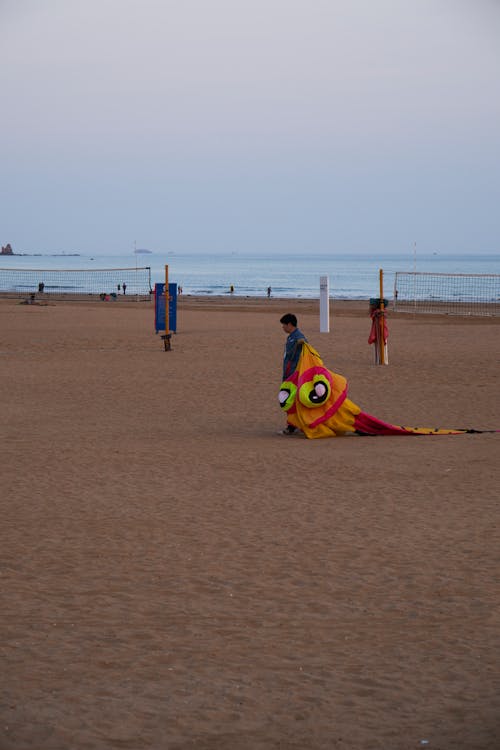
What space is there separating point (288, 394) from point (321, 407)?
416 millimetres

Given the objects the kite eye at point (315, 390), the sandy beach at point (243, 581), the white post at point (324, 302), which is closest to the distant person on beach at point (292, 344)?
the kite eye at point (315, 390)

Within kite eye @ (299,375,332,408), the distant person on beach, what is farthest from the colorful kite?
the distant person on beach

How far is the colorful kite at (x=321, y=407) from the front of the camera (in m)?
11.8

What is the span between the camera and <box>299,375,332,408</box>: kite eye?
11.8 m

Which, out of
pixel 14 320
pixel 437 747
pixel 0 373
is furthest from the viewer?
pixel 14 320

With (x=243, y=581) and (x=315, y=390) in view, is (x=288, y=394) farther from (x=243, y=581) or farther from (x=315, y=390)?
(x=243, y=581)

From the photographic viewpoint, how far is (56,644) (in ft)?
17.3

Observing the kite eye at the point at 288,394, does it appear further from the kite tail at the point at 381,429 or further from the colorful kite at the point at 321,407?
the kite tail at the point at 381,429

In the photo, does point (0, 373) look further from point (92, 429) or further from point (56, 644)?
point (56, 644)

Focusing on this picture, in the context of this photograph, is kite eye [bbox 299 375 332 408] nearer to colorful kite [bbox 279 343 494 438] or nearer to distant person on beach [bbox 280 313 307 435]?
colorful kite [bbox 279 343 494 438]

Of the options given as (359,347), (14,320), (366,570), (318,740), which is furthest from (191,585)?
(14,320)

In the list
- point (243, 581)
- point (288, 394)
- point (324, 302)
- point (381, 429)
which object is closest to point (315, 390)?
point (288, 394)

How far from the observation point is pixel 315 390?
1177 cm

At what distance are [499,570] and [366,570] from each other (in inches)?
31.3
